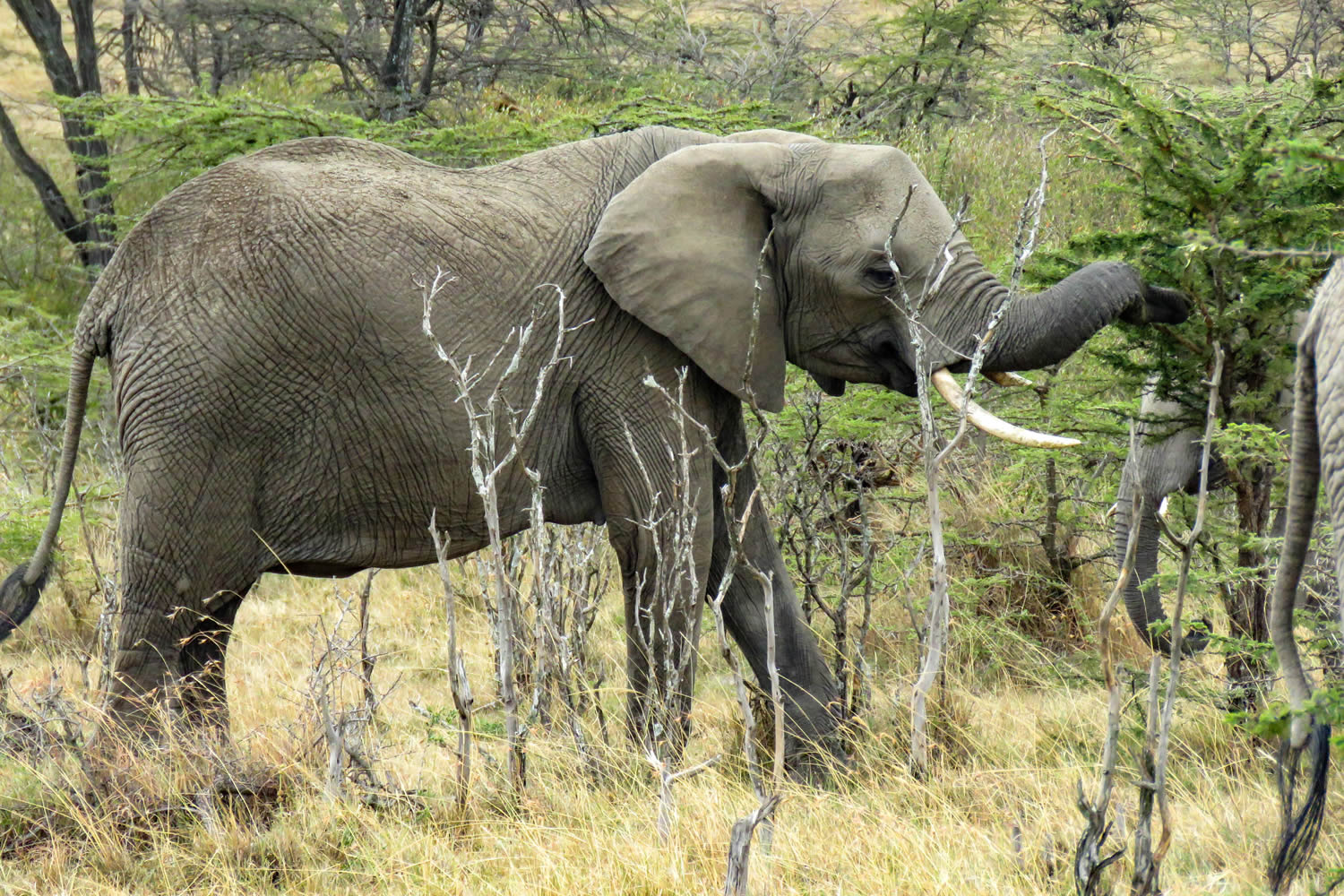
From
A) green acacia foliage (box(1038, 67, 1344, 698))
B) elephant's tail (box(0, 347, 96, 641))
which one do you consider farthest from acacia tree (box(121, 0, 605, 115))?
green acacia foliage (box(1038, 67, 1344, 698))

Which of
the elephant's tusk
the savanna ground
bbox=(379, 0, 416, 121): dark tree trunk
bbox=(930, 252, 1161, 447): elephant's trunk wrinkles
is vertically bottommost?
the savanna ground

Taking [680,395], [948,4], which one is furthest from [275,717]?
[948,4]

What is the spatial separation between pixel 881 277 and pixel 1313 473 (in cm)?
215

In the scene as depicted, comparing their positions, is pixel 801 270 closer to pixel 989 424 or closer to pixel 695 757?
pixel 989 424

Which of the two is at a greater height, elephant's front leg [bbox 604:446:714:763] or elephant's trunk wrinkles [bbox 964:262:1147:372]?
elephant's trunk wrinkles [bbox 964:262:1147:372]

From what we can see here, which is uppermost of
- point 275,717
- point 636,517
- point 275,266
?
point 275,266

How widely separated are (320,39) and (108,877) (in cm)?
1013

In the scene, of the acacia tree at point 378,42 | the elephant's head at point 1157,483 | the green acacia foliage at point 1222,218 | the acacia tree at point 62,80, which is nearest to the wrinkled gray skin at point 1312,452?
the green acacia foliage at point 1222,218

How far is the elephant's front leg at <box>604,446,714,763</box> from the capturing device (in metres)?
4.49

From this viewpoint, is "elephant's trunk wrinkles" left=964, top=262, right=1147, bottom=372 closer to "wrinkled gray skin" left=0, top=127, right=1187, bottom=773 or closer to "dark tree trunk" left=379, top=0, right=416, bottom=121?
"wrinkled gray skin" left=0, top=127, right=1187, bottom=773

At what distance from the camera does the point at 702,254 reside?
4672 millimetres

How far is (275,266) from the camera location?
4.40 meters

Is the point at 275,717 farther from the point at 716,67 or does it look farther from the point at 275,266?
the point at 716,67

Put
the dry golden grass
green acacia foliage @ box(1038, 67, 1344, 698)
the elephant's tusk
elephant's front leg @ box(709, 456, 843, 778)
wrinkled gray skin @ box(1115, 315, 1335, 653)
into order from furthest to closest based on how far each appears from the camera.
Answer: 1. wrinkled gray skin @ box(1115, 315, 1335, 653)
2. elephant's front leg @ box(709, 456, 843, 778)
3. green acacia foliage @ box(1038, 67, 1344, 698)
4. the elephant's tusk
5. the dry golden grass
